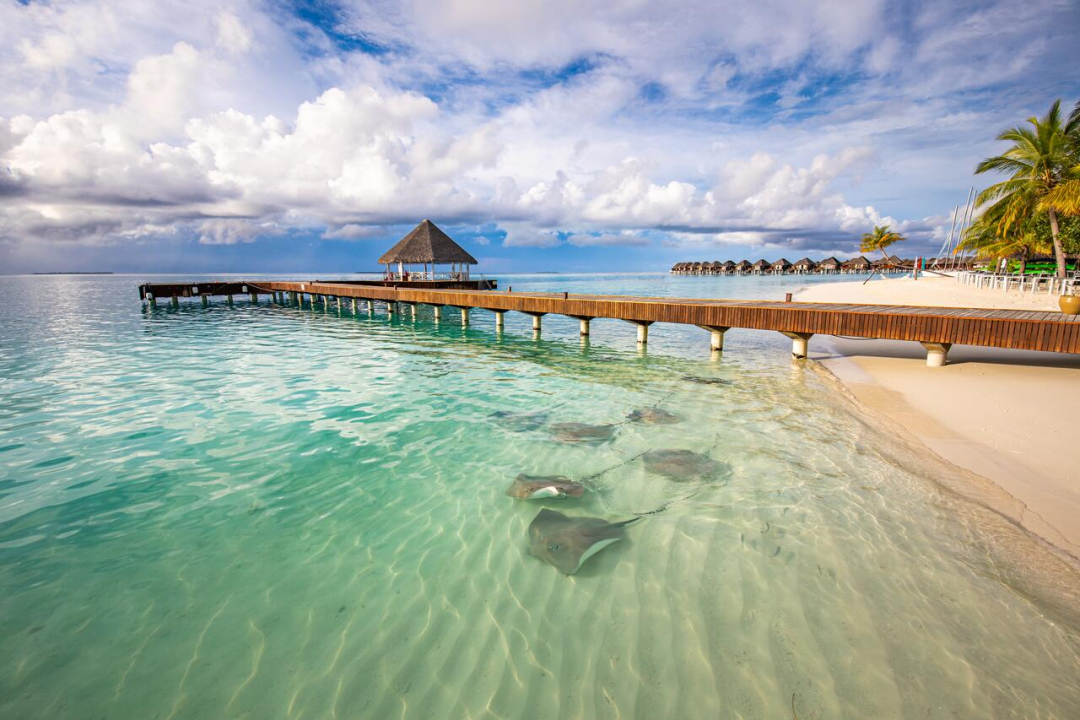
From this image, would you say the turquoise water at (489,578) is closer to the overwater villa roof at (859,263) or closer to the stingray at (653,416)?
the stingray at (653,416)

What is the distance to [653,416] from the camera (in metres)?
9.33

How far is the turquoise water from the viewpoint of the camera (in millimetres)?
3262

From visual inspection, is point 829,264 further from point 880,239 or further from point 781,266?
point 880,239

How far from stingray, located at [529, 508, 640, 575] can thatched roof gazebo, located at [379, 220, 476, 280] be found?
1390 inches

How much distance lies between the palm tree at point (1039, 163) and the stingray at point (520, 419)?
29.4m

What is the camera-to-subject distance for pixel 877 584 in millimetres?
4289

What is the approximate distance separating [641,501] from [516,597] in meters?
2.31

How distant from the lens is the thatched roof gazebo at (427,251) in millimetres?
38719

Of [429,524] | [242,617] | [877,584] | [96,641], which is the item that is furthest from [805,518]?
[96,641]

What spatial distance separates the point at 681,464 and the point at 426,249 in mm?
35804

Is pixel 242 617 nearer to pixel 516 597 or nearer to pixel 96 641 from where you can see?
pixel 96 641

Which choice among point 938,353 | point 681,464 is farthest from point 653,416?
point 938,353

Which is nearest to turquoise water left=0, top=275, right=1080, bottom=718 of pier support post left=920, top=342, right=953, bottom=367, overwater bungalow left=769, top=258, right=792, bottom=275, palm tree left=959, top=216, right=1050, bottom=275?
pier support post left=920, top=342, right=953, bottom=367

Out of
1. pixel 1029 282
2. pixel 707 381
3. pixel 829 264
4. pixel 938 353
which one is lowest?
pixel 707 381
